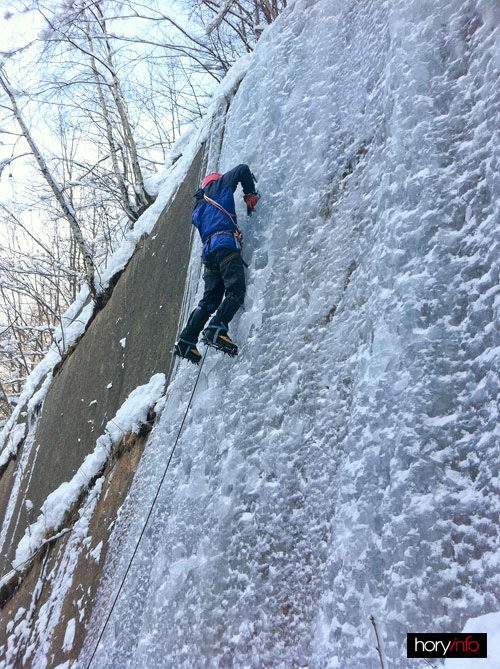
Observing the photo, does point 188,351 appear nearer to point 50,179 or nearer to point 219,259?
point 219,259

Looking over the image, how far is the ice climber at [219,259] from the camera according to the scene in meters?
2.82

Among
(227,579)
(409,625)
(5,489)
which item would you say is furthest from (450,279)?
(5,489)

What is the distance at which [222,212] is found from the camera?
3.13 meters

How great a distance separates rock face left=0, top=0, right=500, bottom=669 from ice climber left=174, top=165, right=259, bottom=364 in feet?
0.32

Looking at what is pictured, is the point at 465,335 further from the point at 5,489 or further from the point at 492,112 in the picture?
the point at 5,489

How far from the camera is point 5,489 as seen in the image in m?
5.56

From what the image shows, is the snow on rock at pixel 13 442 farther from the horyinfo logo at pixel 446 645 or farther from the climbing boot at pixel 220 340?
the horyinfo logo at pixel 446 645

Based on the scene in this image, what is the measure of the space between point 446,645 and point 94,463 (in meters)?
2.87

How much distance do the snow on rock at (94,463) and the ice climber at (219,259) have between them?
662 millimetres

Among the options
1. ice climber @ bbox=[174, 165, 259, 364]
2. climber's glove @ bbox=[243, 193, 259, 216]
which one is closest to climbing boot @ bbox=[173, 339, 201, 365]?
ice climber @ bbox=[174, 165, 259, 364]

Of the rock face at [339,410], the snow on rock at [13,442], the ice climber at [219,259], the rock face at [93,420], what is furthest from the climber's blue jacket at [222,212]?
the snow on rock at [13,442]

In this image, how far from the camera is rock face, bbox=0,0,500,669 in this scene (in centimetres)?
169

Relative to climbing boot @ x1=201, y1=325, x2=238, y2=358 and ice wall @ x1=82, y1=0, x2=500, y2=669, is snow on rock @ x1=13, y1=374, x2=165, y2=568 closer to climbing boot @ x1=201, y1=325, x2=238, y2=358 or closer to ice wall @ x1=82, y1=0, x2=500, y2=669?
ice wall @ x1=82, y1=0, x2=500, y2=669

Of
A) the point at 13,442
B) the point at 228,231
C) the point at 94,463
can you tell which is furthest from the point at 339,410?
the point at 13,442
